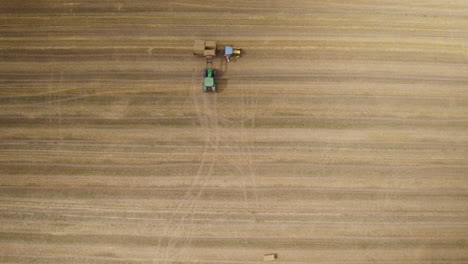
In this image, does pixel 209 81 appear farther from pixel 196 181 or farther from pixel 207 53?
pixel 196 181

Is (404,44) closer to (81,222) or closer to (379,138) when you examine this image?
(379,138)

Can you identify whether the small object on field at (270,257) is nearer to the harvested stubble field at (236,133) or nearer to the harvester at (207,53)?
the harvested stubble field at (236,133)

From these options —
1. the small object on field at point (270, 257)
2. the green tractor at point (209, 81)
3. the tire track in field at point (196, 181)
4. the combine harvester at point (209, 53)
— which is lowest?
the small object on field at point (270, 257)

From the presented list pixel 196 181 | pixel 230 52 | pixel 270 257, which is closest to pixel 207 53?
pixel 230 52

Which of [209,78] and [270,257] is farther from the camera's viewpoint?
[209,78]

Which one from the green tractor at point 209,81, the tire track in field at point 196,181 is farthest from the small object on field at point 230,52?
the tire track in field at point 196,181

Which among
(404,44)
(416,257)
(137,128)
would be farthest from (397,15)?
(137,128)
